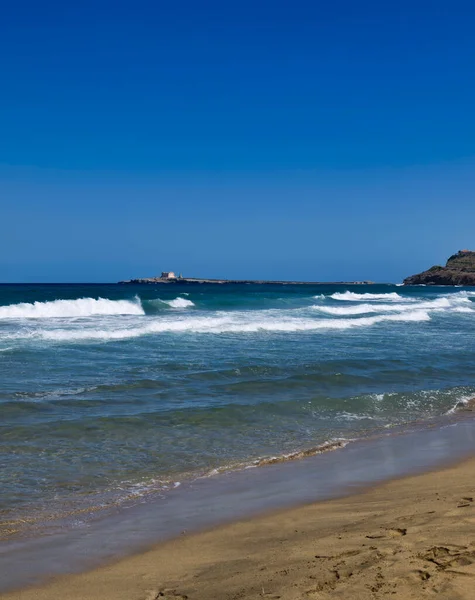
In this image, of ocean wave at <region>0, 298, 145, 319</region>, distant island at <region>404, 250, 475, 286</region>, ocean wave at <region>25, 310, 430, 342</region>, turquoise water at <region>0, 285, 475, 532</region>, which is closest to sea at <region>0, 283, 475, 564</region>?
turquoise water at <region>0, 285, 475, 532</region>

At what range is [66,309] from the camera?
131 feet

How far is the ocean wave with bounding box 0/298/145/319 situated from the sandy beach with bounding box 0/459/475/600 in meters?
32.2

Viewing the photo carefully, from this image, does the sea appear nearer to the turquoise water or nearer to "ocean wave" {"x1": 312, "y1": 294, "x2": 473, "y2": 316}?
the turquoise water

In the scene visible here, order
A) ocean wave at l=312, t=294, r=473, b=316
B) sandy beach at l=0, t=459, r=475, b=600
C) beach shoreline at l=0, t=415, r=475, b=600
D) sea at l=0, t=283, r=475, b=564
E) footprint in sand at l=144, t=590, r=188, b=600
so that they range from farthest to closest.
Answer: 1. ocean wave at l=312, t=294, r=473, b=316
2. sea at l=0, t=283, r=475, b=564
3. beach shoreline at l=0, t=415, r=475, b=600
4. footprint in sand at l=144, t=590, r=188, b=600
5. sandy beach at l=0, t=459, r=475, b=600

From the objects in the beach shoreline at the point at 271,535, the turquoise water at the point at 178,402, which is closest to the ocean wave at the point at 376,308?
the turquoise water at the point at 178,402

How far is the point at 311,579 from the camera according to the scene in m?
4.02

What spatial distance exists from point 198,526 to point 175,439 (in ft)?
10.8

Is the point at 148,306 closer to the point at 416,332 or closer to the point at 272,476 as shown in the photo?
the point at 416,332

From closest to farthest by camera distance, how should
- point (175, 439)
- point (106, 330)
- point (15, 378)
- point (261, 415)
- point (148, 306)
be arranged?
point (175, 439) → point (261, 415) → point (15, 378) → point (106, 330) → point (148, 306)

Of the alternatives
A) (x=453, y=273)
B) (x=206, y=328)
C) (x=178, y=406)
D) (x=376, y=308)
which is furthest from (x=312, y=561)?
(x=453, y=273)

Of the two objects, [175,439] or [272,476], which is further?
[175,439]

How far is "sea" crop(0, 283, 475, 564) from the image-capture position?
277 inches

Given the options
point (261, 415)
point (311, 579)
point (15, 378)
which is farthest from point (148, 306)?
point (311, 579)

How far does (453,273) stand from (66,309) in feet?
401
